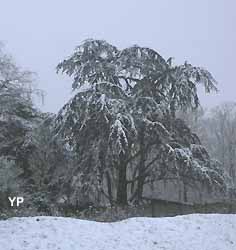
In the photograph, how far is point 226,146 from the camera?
40062 millimetres

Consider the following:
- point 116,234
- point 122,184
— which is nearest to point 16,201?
point 116,234

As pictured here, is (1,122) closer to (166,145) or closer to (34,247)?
(166,145)

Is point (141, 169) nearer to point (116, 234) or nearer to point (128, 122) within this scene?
point (128, 122)

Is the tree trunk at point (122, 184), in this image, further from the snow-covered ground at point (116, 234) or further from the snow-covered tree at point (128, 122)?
the snow-covered ground at point (116, 234)

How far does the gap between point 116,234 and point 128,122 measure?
26.6ft

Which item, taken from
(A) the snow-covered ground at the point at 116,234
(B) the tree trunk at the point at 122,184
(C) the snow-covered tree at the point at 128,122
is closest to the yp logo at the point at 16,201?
(A) the snow-covered ground at the point at 116,234

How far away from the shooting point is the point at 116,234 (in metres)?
9.00

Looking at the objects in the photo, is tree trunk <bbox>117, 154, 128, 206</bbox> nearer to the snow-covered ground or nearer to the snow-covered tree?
the snow-covered tree

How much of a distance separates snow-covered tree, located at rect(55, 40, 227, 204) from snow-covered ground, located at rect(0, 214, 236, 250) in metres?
6.24

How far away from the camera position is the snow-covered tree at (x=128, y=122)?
16.8 metres

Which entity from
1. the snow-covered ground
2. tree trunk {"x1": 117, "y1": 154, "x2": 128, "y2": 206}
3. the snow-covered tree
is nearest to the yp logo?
the snow-covered ground

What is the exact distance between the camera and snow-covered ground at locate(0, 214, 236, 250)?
8.08 meters

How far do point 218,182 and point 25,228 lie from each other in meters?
10.3

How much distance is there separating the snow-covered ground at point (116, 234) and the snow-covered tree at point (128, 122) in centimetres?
624
